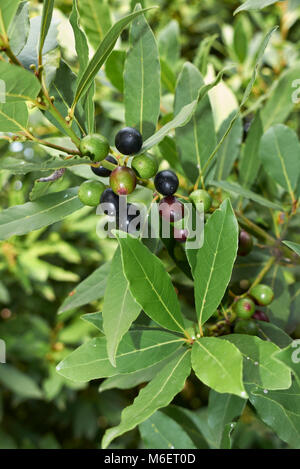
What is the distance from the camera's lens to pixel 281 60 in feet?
6.28

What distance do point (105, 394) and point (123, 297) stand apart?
169 centimetres

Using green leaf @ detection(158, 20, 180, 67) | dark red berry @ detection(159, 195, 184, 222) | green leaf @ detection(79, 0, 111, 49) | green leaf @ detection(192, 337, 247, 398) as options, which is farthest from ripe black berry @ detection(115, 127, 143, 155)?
green leaf @ detection(158, 20, 180, 67)

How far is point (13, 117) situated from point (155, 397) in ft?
1.59

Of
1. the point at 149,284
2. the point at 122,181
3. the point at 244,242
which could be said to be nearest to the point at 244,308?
the point at 244,242

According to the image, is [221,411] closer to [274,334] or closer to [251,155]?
[274,334]

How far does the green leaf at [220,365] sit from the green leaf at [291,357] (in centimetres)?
6

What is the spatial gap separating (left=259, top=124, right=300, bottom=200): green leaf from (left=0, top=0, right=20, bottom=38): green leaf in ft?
1.97

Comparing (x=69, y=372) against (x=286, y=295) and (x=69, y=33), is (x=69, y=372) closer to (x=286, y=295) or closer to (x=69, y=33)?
(x=286, y=295)

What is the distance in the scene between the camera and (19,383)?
1.94 metres

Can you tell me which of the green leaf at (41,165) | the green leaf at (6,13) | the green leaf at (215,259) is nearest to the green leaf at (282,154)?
the green leaf at (215,259)

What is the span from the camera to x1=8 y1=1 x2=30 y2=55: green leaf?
0.68 meters

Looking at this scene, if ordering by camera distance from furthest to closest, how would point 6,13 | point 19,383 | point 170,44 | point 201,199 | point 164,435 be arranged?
1. point 19,383
2. point 170,44
3. point 164,435
4. point 201,199
5. point 6,13

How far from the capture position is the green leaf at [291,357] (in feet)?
2.21

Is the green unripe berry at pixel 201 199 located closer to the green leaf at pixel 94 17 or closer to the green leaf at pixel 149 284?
the green leaf at pixel 149 284
